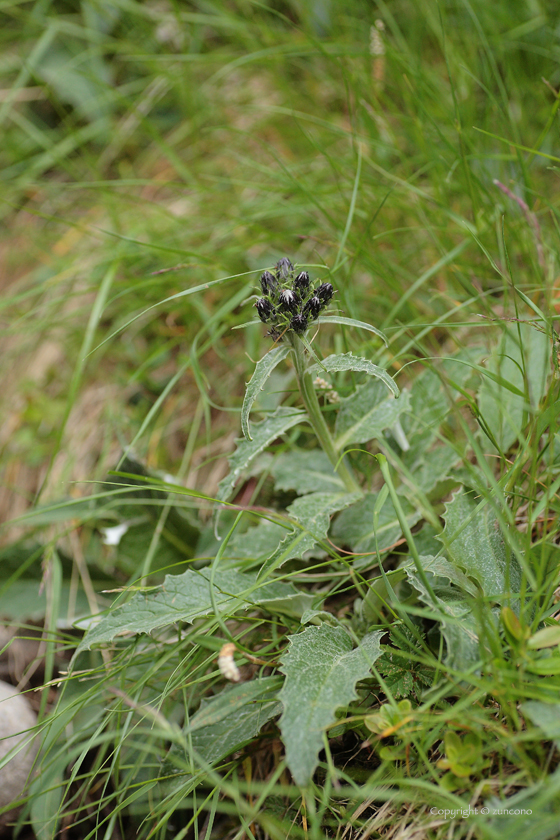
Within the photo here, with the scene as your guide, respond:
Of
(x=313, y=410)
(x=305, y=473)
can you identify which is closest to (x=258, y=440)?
(x=313, y=410)

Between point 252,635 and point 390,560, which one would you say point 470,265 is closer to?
point 390,560

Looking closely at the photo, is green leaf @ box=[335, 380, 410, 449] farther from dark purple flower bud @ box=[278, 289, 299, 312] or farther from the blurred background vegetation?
dark purple flower bud @ box=[278, 289, 299, 312]

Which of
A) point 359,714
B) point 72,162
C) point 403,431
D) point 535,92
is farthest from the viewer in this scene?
point 72,162

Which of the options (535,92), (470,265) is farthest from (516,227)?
(535,92)

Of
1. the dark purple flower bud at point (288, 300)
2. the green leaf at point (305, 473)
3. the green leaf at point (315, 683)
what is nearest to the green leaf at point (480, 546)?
the green leaf at point (315, 683)

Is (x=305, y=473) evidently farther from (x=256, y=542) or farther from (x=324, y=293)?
(x=324, y=293)

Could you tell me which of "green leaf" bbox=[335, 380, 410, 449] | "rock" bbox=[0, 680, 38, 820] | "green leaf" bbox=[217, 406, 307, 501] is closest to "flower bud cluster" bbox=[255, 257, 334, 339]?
"green leaf" bbox=[217, 406, 307, 501]
